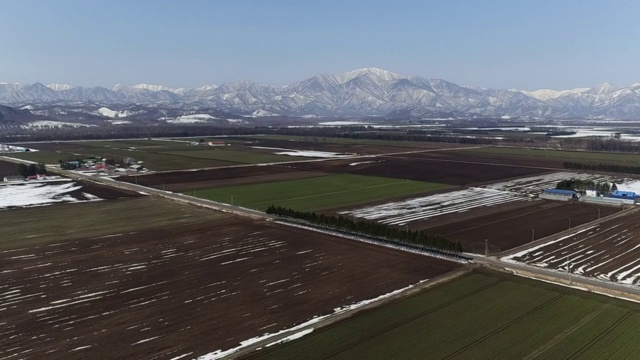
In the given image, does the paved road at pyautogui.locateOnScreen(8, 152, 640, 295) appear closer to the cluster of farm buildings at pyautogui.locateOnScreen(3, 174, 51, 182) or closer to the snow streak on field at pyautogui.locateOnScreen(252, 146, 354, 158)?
the cluster of farm buildings at pyautogui.locateOnScreen(3, 174, 51, 182)

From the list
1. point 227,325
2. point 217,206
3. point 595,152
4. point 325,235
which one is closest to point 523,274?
point 325,235

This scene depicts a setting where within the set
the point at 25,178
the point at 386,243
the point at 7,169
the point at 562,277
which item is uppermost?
the point at 7,169

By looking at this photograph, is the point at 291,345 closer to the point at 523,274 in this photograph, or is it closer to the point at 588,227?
the point at 523,274

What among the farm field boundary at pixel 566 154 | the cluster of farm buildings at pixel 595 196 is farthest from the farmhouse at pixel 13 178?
the farm field boundary at pixel 566 154

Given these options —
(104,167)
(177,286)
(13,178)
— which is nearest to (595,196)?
(177,286)

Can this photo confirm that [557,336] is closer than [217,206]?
Yes

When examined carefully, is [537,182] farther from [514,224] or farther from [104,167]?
[104,167]
